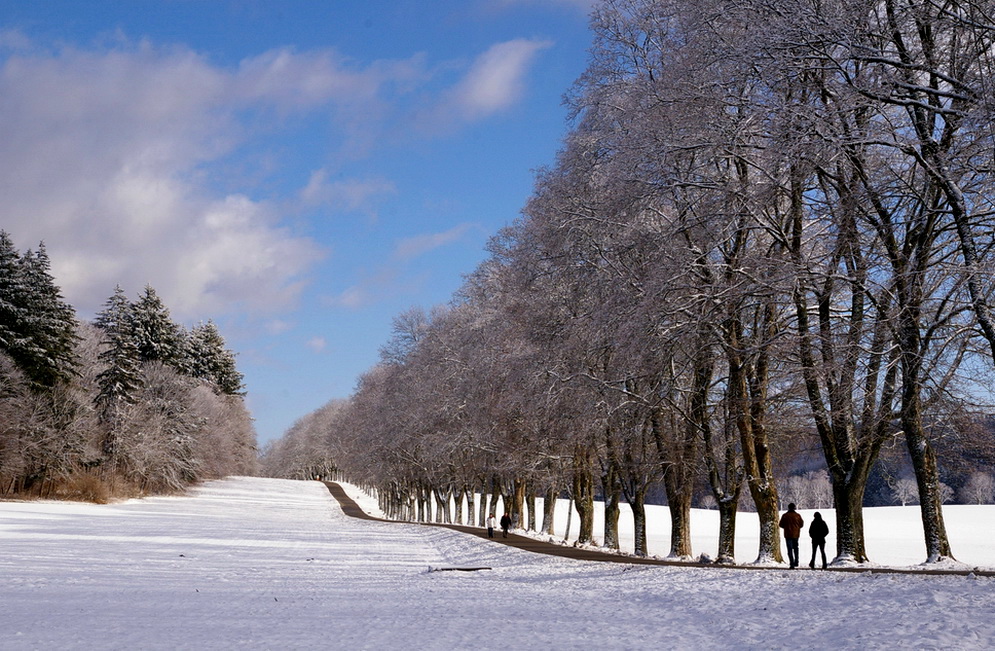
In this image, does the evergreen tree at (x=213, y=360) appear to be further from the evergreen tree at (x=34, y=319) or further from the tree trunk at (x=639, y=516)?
the tree trunk at (x=639, y=516)

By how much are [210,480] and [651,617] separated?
322ft

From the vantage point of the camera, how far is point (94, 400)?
216 ft

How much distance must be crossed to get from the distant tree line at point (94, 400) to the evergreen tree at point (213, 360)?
32.3ft

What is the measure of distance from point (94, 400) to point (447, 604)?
5791 centimetres

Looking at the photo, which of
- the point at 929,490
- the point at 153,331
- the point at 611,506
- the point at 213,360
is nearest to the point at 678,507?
the point at 611,506

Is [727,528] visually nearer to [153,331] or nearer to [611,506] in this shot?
[611,506]

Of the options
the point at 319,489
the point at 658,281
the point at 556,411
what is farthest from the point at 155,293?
the point at 658,281

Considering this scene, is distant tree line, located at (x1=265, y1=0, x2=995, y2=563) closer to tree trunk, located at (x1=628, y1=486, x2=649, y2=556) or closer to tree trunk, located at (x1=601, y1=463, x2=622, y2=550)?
tree trunk, located at (x1=628, y1=486, x2=649, y2=556)

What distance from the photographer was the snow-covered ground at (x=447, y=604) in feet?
35.6

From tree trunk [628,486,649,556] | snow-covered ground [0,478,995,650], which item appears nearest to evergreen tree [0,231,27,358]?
snow-covered ground [0,478,995,650]

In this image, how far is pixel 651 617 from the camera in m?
13.5

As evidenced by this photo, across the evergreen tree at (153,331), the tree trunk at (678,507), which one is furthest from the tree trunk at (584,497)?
the evergreen tree at (153,331)

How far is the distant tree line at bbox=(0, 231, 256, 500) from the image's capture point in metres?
52.5

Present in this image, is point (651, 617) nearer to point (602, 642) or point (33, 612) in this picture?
point (602, 642)
